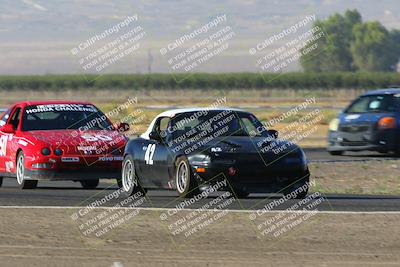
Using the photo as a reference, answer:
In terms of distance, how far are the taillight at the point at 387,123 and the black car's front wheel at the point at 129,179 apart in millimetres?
10199

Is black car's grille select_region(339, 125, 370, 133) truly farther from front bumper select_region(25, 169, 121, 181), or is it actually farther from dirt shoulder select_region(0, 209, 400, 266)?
dirt shoulder select_region(0, 209, 400, 266)

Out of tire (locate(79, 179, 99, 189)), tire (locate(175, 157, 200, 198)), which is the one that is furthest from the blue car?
tire (locate(175, 157, 200, 198))

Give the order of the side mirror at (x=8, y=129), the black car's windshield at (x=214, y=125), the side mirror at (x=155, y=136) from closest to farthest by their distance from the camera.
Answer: the black car's windshield at (x=214, y=125) < the side mirror at (x=155, y=136) < the side mirror at (x=8, y=129)

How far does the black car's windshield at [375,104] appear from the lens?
27.8 m

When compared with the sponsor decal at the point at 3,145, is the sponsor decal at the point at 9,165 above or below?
below

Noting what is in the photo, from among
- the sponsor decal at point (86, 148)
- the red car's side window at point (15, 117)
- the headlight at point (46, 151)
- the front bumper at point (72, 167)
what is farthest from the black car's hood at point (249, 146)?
the red car's side window at point (15, 117)

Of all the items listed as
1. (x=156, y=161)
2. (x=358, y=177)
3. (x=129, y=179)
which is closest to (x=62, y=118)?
(x=129, y=179)

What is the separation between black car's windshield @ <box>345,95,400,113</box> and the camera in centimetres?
2780

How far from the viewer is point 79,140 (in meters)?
19.4

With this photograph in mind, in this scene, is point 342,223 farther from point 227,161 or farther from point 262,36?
point 262,36

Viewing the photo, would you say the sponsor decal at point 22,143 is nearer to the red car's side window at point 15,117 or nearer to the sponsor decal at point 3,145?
the sponsor decal at point 3,145

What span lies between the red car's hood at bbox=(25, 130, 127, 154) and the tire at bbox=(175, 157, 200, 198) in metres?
2.48

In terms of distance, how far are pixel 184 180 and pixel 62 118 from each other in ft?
13.0

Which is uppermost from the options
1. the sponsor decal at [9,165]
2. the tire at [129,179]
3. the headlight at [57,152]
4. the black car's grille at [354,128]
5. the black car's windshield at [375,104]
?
the sponsor decal at [9,165]
